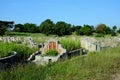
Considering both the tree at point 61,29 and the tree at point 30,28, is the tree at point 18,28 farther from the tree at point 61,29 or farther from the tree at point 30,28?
the tree at point 61,29

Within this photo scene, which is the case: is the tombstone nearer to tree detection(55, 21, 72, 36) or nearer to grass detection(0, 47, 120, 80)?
grass detection(0, 47, 120, 80)

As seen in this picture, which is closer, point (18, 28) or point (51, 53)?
point (51, 53)

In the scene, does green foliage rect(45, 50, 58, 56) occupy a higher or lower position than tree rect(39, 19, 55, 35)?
lower

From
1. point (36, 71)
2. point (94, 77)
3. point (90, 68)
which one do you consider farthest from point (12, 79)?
point (90, 68)

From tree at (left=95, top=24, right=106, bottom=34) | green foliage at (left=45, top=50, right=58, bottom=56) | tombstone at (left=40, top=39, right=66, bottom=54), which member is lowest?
green foliage at (left=45, top=50, right=58, bottom=56)

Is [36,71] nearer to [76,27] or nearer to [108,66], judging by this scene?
[108,66]

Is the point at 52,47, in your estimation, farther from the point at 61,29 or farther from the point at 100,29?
the point at 100,29

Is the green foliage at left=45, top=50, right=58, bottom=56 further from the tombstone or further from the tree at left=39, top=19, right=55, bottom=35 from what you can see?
the tree at left=39, top=19, right=55, bottom=35

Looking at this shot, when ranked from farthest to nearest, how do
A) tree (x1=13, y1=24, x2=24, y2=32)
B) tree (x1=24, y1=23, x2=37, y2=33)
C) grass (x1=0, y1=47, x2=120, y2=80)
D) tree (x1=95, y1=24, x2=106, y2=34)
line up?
tree (x1=13, y1=24, x2=24, y2=32) → tree (x1=95, y1=24, x2=106, y2=34) → tree (x1=24, y1=23, x2=37, y2=33) → grass (x1=0, y1=47, x2=120, y2=80)

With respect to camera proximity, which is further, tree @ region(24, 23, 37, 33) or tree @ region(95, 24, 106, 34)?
tree @ region(95, 24, 106, 34)

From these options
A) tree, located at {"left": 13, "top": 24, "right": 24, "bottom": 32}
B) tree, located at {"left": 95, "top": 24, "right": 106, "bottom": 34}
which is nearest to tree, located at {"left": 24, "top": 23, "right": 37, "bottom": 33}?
tree, located at {"left": 13, "top": 24, "right": 24, "bottom": 32}

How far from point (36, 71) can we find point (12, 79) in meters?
1.49

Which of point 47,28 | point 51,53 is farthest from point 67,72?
point 47,28

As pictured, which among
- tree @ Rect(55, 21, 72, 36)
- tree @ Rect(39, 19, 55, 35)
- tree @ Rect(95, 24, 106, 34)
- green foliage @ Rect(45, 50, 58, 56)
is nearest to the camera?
green foliage @ Rect(45, 50, 58, 56)
